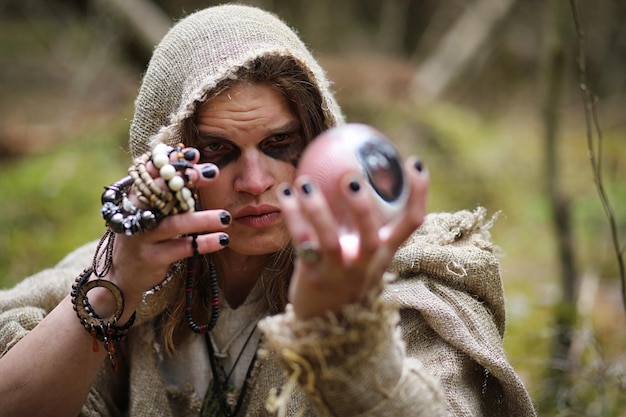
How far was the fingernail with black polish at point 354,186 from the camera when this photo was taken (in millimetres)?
1157

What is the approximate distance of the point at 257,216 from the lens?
184cm

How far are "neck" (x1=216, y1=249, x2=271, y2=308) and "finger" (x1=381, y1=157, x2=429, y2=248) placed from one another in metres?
0.93

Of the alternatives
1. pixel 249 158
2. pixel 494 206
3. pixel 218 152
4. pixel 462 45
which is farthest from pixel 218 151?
pixel 462 45

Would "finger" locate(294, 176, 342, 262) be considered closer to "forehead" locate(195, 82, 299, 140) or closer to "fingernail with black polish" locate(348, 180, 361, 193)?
"fingernail with black polish" locate(348, 180, 361, 193)

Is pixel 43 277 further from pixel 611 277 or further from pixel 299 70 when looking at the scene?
pixel 611 277

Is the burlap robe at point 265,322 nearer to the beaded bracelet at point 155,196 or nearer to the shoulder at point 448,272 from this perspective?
the shoulder at point 448,272

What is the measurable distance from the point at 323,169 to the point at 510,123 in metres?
7.67

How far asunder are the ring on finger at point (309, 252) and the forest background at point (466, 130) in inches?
52.8

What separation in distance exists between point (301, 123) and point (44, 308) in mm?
1056

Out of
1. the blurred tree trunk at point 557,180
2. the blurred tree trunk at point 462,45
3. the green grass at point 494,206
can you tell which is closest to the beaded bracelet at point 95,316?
the green grass at point 494,206

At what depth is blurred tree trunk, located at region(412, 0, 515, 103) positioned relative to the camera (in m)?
7.47

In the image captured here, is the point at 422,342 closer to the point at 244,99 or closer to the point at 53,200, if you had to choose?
the point at 244,99

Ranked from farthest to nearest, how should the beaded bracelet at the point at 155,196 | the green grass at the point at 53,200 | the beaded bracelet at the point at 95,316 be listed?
the green grass at the point at 53,200 → the beaded bracelet at the point at 95,316 → the beaded bracelet at the point at 155,196

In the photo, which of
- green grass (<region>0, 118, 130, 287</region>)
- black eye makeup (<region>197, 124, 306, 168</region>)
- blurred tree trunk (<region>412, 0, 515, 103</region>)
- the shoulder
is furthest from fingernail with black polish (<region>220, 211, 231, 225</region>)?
blurred tree trunk (<region>412, 0, 515, 103</region>)
